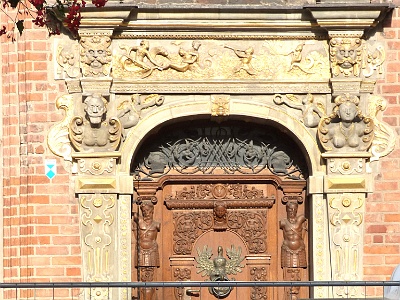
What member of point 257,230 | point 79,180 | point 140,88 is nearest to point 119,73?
point 140,88

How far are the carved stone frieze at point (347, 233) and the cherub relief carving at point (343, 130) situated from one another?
540 mm

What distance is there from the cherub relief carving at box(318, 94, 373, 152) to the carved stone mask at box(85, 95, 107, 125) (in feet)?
7.74

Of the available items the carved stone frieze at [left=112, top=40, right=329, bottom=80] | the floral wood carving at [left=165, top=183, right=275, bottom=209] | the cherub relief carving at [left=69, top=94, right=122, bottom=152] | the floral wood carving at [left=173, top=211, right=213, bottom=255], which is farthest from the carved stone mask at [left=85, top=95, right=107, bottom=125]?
the floral wood carving at [left=173, top=211, right=213, bottom=255]

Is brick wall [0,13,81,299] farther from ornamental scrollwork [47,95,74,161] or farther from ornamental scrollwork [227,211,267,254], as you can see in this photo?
ornamental scrollwork [227,211,267,254]

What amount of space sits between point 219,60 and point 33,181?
7.88ft

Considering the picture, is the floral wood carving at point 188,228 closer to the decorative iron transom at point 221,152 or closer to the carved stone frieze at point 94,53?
the decorative iron transom at point 221,152

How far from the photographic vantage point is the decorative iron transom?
49.7ft

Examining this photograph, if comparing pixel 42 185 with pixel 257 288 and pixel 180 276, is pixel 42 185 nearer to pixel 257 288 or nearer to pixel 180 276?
pixel 180 276

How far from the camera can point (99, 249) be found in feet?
47.8

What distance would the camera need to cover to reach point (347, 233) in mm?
14656


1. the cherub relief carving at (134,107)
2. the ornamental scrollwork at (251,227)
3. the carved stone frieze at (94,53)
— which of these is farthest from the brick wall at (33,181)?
the ornamental scrollwork at (251,227)

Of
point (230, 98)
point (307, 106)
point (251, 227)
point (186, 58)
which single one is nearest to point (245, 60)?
point (230, 98)

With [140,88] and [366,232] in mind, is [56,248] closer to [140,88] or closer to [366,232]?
[140,88]

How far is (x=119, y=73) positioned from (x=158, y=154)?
1068 mm
